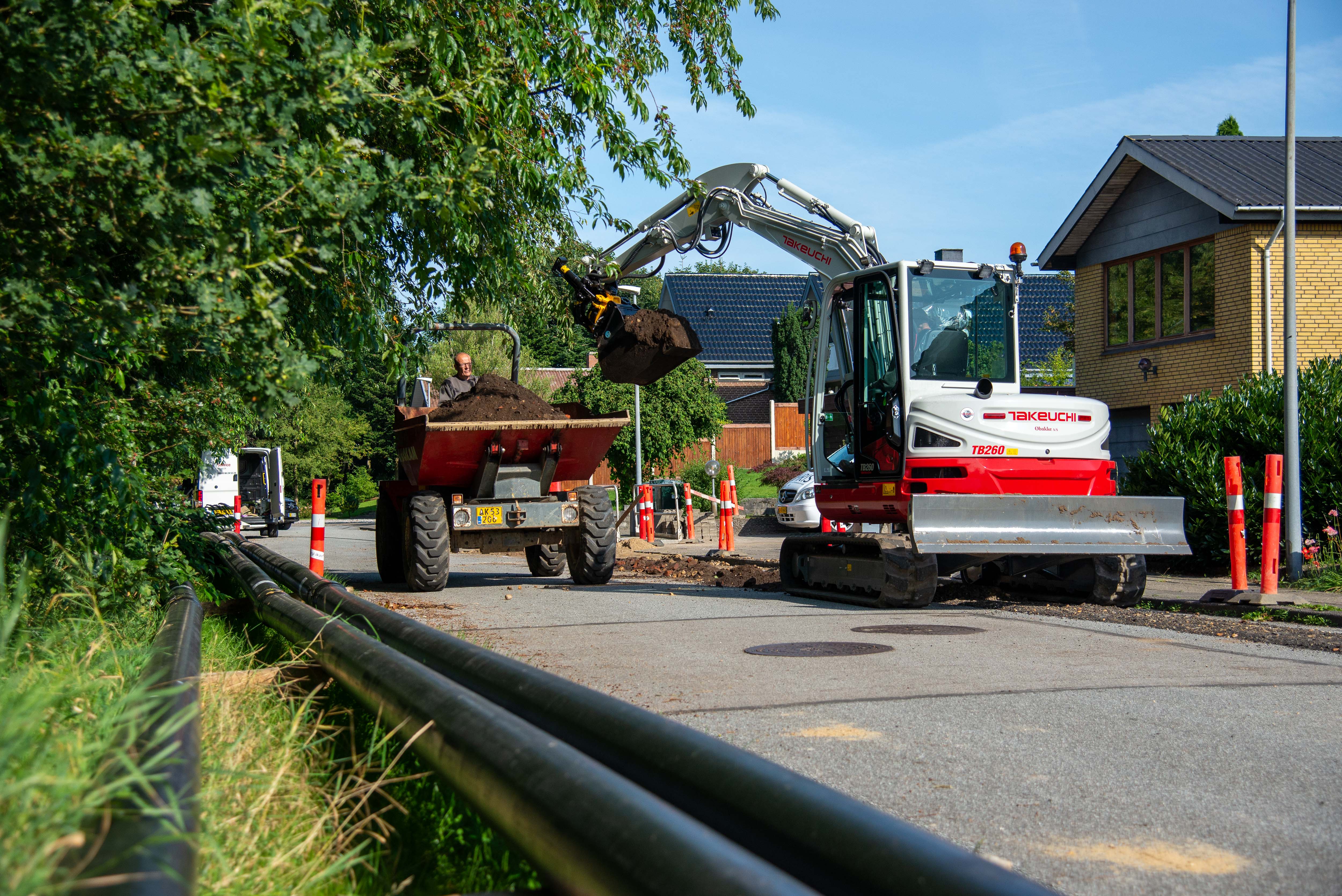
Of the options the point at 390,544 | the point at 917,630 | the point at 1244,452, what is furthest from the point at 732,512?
the point at 917,630

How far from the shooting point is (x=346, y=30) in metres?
6.54

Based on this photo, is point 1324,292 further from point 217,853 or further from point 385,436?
point 385,436

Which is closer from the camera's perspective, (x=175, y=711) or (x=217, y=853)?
(x=217, y=853)

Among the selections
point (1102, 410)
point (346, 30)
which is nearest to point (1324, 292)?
point (1102, 410)

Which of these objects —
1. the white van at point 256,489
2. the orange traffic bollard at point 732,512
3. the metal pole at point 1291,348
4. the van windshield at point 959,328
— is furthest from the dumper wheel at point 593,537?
the white van at point 256,489

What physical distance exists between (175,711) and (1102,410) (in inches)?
385

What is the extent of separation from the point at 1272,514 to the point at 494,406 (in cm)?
757

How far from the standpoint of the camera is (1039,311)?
49.1 metres

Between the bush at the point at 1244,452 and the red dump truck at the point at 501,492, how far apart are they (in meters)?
6.70

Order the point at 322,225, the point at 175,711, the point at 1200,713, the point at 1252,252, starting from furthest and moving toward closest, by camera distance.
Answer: the point at 1252,252 → the point at 1200,713 → the point at 322,225 → the point at 175,711

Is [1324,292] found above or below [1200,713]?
above

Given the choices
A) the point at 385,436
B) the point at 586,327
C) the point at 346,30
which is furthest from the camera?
the point at 385,436

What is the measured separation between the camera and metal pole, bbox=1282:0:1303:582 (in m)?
12.5

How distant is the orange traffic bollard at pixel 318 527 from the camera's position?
41.6ft
